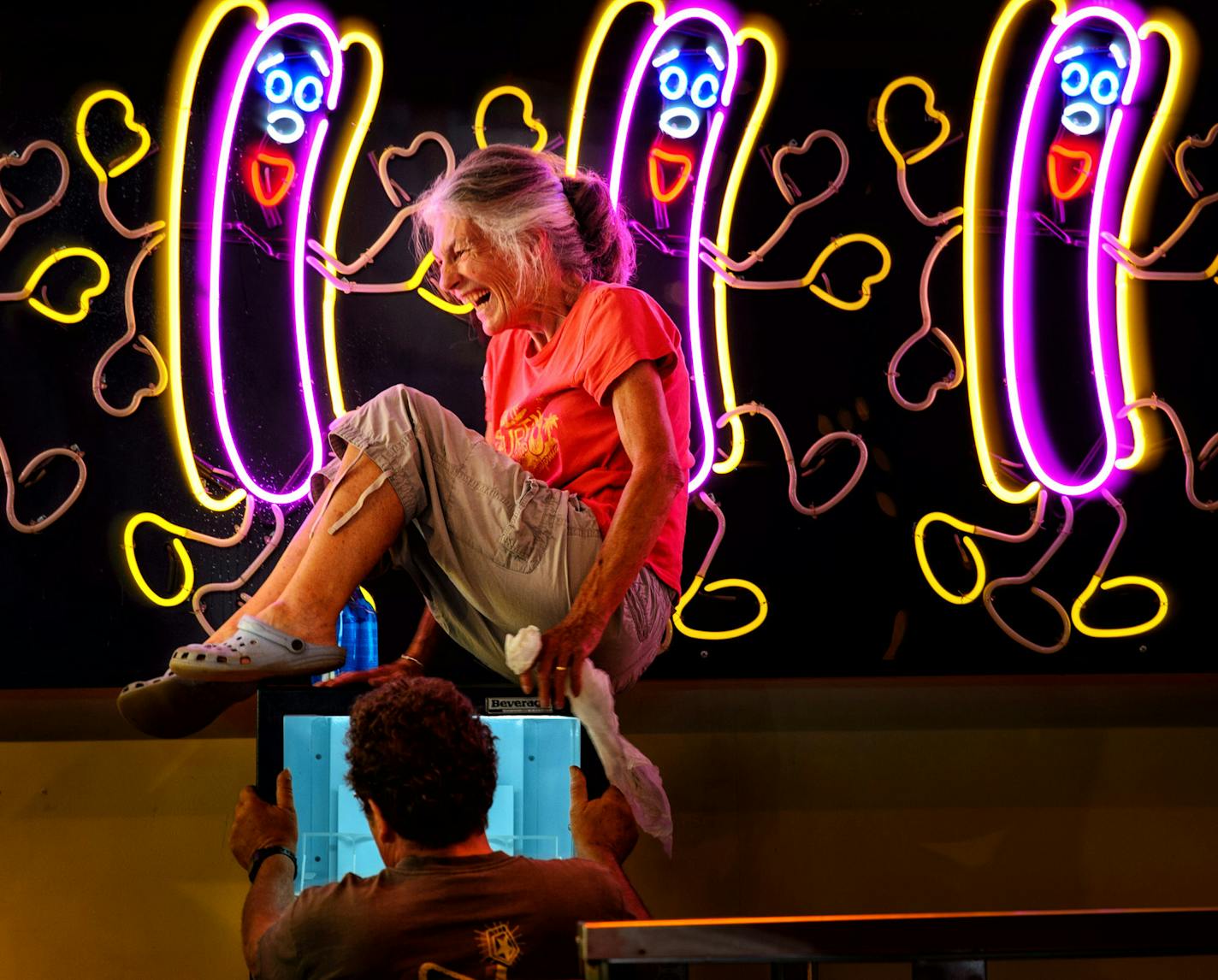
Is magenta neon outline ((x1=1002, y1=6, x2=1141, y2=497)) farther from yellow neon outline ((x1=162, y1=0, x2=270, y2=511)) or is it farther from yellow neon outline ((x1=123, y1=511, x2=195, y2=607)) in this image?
yellow neon outline ((x1=123, y1=511, x2=195, y2=607))

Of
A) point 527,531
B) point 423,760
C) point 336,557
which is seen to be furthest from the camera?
point 527,531

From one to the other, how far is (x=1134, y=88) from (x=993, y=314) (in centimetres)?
73

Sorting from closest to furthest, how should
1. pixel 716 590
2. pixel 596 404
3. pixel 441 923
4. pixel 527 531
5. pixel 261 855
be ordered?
pixel 441 923
pixel 261 855
pixel 527 531
pixel 596 404
pixel 716 590

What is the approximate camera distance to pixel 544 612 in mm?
2719

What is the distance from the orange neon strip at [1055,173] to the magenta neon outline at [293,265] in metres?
1.92

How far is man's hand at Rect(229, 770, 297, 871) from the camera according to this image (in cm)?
247

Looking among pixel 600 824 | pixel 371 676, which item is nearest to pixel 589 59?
pixel 371 676

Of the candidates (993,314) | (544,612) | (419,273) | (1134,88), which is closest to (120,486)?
(419,273)

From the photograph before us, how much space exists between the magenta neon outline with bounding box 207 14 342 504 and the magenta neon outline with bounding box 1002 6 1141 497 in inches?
71.6

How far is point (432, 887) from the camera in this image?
1966 millimetres

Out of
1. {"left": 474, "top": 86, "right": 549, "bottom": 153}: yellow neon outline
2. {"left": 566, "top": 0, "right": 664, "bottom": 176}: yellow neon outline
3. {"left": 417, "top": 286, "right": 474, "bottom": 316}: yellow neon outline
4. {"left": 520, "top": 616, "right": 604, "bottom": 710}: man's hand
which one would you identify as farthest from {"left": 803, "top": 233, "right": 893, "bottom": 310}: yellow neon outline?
{"left": 520, "top": 616, "right": 604, "bottom": 710}: man's hand

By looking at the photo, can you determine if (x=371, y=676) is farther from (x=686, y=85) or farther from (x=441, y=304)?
(x=686, y=85)

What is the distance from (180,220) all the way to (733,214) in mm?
1461

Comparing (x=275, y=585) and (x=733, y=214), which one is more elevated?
(x=733, y=214)
